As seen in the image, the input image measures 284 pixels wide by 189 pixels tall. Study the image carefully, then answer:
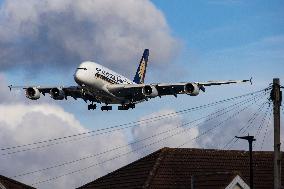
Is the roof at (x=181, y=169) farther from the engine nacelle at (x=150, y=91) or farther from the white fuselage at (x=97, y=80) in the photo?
the engine nacelle at (x=150, y=91)

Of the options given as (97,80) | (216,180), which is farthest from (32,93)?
(216,180)

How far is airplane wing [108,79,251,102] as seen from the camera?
6750 centimetres

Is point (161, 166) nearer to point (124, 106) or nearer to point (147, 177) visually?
point (147, 177)

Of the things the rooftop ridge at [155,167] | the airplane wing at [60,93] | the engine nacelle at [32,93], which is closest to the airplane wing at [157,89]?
the airplane wing at [60,93]

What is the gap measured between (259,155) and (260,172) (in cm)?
332

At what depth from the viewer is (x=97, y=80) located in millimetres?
68062

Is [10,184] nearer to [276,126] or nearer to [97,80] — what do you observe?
[97,80]

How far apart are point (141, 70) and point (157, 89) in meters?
20.9

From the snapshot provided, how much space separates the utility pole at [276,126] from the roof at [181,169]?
1684cm

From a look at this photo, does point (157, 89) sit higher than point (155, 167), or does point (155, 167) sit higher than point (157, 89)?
point (157, 89)

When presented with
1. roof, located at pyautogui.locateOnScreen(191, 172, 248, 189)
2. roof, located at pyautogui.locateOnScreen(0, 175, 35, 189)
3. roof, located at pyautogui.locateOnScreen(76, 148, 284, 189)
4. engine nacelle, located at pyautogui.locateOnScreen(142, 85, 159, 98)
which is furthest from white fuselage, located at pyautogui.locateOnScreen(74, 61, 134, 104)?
roof, located at pyautogui.locateOnScreen(191, 172, 248, 189)

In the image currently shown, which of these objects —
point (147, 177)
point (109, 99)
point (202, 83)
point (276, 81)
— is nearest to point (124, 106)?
point (109, 99)

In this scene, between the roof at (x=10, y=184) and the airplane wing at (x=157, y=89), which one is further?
the airplane wing at (x=157, y=89)

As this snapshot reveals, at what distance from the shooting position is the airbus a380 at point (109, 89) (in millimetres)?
67750
